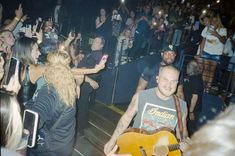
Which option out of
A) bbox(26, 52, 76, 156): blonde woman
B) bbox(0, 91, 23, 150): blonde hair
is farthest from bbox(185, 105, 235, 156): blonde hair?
bbox(26, 52, 76, 156): blonde woman

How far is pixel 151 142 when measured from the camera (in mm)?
3793

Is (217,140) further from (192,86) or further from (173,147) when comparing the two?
(192,86)

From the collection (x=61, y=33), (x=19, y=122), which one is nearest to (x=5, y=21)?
(x=61, y=33)

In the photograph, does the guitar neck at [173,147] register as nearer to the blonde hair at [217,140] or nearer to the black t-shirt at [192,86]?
the black t-shirt at [192,86]

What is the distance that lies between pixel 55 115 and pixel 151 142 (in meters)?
1.22

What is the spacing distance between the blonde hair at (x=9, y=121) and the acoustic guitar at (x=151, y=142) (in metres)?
2.05

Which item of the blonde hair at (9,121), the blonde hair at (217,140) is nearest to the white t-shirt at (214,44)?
the blonde hair at (9,121)

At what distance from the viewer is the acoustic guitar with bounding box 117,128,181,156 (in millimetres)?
3753

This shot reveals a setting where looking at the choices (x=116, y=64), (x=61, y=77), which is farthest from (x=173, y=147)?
(x=116, y=64)

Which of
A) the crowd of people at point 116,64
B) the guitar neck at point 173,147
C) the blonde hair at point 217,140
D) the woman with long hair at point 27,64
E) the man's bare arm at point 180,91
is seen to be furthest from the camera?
the man's bare arm at point 180,91

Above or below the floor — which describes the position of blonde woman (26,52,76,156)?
above

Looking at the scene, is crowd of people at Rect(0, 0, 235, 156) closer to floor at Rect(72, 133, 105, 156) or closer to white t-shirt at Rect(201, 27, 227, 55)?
white t-shirt at Rect(201, 27, 227, 55)

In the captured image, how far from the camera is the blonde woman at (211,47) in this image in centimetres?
672

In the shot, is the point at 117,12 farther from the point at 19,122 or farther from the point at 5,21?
the point at 19,122
